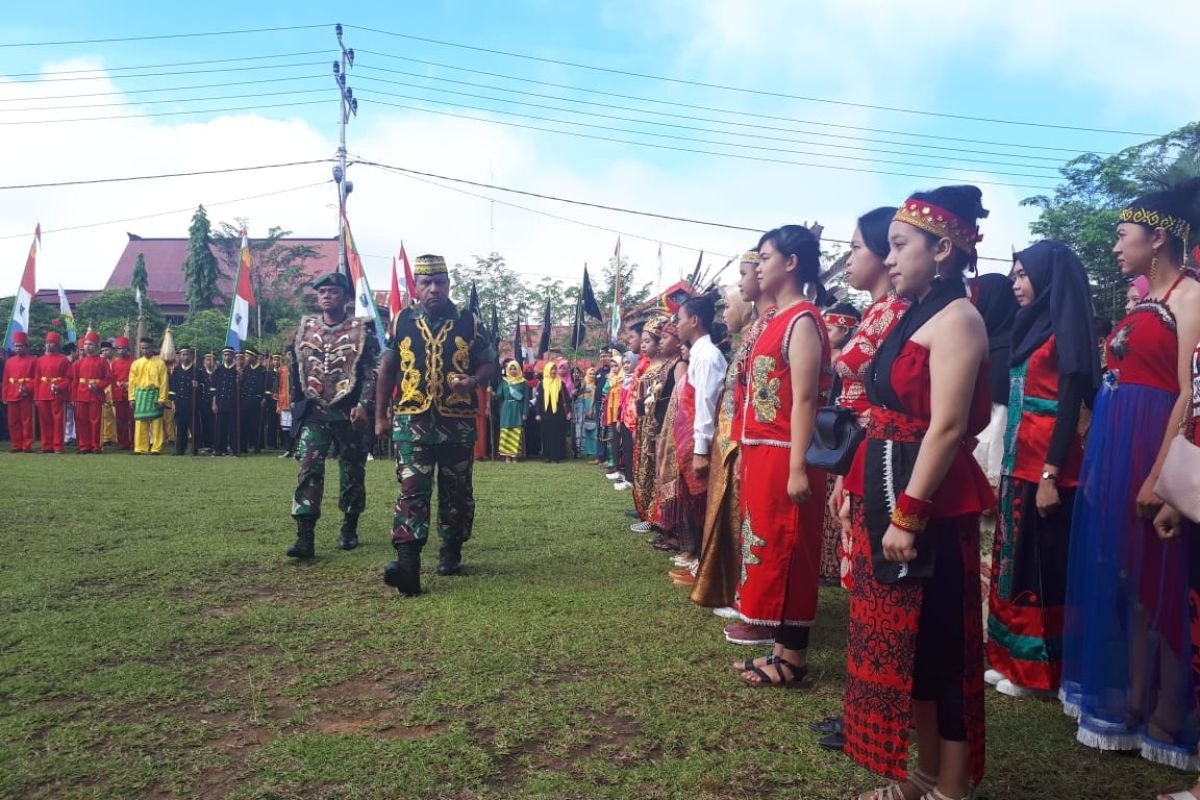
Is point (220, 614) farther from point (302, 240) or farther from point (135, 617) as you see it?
point (302, 240)

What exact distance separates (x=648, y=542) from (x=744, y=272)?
3501 mm

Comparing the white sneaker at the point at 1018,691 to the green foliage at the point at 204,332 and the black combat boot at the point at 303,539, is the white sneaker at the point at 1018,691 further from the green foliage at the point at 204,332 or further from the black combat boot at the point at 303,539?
the green foliage at the point at 204,332

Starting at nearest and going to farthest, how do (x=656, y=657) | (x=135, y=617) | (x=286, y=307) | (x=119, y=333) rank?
(x=656, y=657) < (x=135, y=617) < (x=119, y=333) < (x=286, y=307)

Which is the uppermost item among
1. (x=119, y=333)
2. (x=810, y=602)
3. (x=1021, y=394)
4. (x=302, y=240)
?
(x=302, y=240)

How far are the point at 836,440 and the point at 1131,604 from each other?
1.43 m

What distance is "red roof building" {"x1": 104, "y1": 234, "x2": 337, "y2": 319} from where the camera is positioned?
51109 millimetres

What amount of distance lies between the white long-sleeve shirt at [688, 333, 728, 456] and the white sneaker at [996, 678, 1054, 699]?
1.93 meters

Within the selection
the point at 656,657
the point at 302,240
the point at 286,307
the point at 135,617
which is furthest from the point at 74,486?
the point at 302,240

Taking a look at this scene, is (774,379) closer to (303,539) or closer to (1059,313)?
(1059,313)

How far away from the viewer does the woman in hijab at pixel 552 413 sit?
16.4 metres

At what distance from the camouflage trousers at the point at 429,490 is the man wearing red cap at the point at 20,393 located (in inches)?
556

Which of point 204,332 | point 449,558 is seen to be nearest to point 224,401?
point 449,558

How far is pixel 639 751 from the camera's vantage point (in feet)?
9.60

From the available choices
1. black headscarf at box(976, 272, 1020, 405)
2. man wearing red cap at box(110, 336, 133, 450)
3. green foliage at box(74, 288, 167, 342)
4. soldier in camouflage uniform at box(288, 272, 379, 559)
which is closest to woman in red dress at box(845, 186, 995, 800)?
black headscarf at box(976, 272, 1020, 405)
